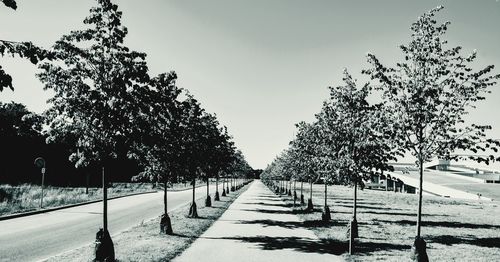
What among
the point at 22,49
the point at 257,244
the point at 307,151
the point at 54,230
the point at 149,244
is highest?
the point at 22,49

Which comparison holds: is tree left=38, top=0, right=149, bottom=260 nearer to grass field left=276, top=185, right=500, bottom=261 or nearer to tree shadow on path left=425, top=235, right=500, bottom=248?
grass field left=276, top=185, right=500, bottom=261

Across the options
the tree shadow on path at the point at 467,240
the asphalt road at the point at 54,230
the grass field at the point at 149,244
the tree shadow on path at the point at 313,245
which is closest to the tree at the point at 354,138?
the tree shadow on path at the point at 313,245

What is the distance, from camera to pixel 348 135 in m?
15.5

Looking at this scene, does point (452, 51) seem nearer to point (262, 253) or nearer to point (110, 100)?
point (262, 253)

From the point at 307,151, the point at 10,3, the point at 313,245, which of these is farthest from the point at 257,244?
the point at 307,151

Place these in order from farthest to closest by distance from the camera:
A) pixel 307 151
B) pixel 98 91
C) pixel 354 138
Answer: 1. pixel 307 151
2. pixel 354 138
3. pixel 98 91

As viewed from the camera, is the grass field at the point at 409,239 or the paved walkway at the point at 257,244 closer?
the paved walkway at the point at 257,244

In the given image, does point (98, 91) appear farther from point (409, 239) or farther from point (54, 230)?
point (409, 239)

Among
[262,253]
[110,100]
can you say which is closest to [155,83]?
[110,100]

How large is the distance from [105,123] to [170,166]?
19.9 feet

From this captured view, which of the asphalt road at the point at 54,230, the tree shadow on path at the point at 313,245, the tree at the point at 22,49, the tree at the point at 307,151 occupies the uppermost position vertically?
the tree at the point at 22,49

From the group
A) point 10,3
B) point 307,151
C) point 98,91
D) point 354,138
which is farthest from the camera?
point 307,151

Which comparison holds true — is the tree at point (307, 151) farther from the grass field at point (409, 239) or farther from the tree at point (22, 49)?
the tree at point (22, 49)

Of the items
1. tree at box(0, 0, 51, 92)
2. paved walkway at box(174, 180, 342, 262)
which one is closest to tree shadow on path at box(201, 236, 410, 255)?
paved walkway at box(174, 180, 342, 262)
